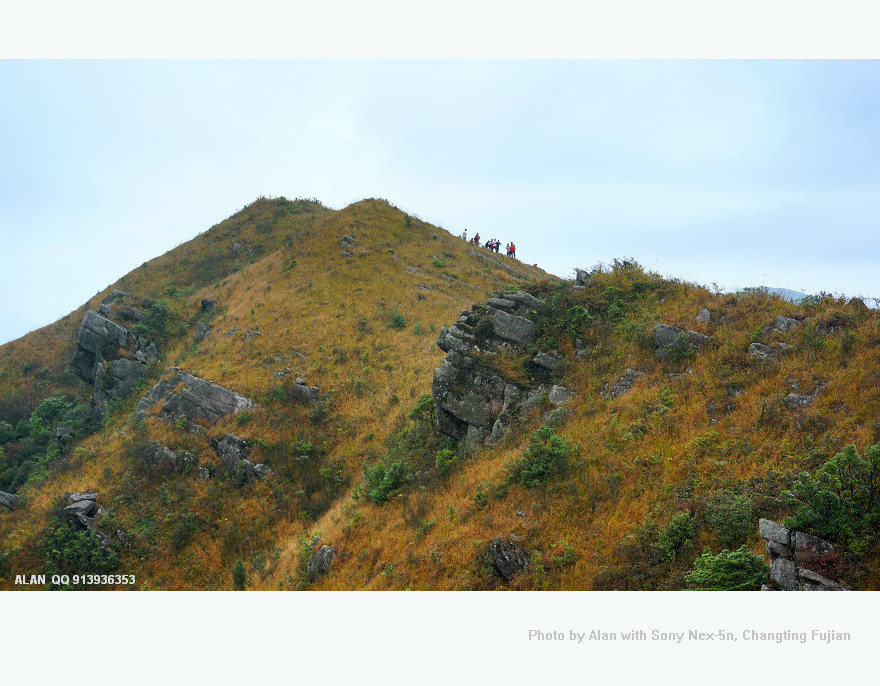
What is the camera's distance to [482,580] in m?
10.1

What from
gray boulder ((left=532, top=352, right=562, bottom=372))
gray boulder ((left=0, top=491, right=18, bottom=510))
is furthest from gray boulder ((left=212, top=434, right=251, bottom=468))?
gray boulder ((left=532, top=352, right=562, bottom=372))

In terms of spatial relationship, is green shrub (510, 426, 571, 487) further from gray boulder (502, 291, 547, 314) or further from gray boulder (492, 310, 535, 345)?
gray boulder (502, 291, 547, 314)

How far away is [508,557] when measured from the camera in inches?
399

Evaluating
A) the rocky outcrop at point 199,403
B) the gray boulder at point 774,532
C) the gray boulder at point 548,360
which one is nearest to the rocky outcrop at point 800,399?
the gray boulder at point 774,532

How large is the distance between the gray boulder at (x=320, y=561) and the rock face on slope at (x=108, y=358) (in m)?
24.0

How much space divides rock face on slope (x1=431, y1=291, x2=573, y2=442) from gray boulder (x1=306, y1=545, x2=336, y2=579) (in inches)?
208

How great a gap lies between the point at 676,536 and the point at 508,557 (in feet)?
11.4

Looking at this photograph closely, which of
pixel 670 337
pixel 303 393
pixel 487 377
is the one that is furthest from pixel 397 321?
pixel 670 337

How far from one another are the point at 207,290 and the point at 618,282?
3641 cm

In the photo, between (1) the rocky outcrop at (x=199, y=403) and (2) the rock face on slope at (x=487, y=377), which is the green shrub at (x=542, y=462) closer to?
(2) the rock face on slope at (x=487, y=377)

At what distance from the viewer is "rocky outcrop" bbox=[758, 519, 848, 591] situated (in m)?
6.91

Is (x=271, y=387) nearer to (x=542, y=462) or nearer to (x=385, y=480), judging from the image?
(x=385, y=480)

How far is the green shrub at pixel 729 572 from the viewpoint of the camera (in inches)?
285

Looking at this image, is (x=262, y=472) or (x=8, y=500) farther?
(x=8, y=500)
